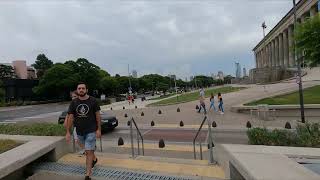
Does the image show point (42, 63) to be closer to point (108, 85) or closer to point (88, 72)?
point (108, 85)

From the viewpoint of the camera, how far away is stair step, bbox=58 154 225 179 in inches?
252

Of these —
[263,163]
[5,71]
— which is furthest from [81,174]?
[5,71]

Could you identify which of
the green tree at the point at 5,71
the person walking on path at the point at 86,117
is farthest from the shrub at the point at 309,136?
the green tree at the point at 5,71

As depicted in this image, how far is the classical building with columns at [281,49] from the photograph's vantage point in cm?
6553

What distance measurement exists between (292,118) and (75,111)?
54.9 feet

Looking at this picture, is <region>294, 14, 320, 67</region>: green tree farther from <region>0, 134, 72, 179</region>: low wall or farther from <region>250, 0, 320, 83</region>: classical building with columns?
<region>250, 0, 320, 83</region>: classical building with columns

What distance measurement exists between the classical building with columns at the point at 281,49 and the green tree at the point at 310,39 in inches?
843

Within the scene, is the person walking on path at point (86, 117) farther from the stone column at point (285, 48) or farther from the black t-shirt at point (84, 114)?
the stone column at point (285, 48)

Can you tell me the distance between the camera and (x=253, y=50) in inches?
6275

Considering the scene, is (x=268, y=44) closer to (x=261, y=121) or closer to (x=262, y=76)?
(x=262, y=76)

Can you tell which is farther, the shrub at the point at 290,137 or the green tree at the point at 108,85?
the green tree at the point at 108,85

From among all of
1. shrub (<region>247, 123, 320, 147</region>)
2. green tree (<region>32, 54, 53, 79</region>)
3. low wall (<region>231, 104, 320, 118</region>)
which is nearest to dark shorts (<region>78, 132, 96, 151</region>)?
shrub (<region>247, 123, 320, 147</region>)

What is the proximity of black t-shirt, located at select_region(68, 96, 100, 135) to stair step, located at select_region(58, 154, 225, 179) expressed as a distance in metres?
1.10

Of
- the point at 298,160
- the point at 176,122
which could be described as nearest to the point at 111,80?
the point at 176,122
